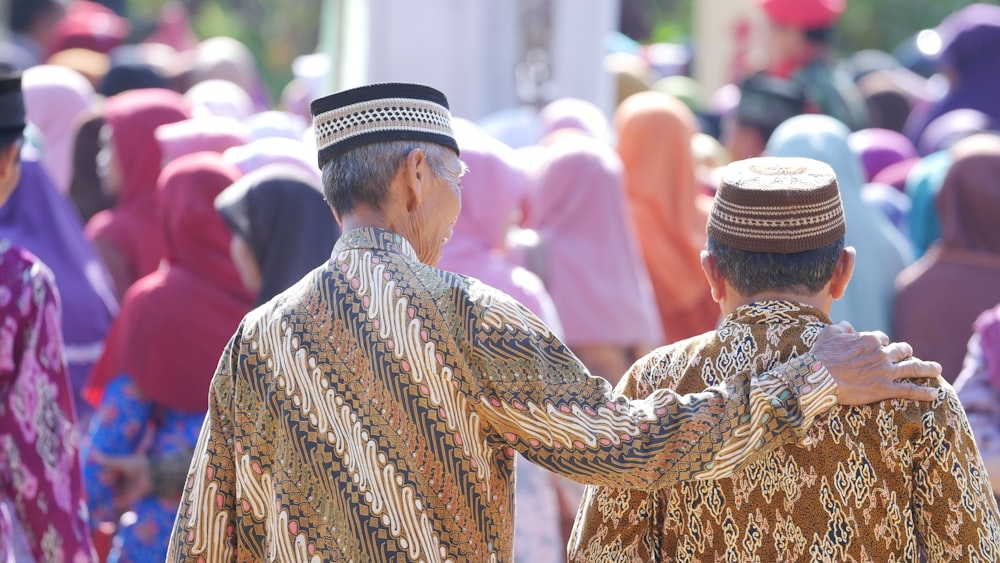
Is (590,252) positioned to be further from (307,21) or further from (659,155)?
(307,21)

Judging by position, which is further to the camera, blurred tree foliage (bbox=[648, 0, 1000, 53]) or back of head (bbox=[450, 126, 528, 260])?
blurred tree foliage (bbox=[648, 0, 1000, 53])

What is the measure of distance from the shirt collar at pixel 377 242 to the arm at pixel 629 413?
0.61 ft

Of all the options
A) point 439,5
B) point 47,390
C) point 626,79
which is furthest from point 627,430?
point 626,79

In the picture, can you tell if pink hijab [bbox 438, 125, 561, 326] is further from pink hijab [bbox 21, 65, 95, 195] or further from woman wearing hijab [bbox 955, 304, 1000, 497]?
pink hijab [bbox 21, 65, 95, 195]

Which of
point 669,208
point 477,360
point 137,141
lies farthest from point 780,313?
point 137,141

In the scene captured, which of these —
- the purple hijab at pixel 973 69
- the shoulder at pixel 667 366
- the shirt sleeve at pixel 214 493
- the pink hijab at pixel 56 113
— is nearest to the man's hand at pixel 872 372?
the shoulder at pixel 667 366

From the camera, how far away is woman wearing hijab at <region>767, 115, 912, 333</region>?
4484mm

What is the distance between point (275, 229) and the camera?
3.62 m

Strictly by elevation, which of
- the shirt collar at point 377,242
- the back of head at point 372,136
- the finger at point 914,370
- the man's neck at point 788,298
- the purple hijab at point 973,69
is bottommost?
the purple hijab at point 973,69

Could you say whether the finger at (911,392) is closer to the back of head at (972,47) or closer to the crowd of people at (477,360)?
the crowd of people at (477,360)

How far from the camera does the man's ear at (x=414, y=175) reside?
2.16m

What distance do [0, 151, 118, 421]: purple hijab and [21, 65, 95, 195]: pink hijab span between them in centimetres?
236

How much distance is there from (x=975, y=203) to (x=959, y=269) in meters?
0.22

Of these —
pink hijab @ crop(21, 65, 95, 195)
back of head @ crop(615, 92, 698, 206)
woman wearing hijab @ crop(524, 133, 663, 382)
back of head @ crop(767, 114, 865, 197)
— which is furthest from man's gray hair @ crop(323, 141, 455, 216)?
pink hijab @ crop(21, 65, 95, 195)
